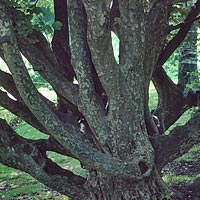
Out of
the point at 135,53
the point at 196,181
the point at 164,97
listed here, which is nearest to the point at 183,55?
the point at 164,97

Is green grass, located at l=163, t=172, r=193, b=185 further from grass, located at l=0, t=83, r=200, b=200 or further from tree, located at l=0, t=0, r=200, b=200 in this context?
tree, located at l=0, t=0, r=200, b=200

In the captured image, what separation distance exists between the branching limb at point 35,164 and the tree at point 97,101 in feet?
0.04

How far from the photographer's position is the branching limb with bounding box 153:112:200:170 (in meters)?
5.06

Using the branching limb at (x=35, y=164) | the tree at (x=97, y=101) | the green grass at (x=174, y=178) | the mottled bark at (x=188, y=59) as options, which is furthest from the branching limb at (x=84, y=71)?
the mottled bark at (x=188, y=59)

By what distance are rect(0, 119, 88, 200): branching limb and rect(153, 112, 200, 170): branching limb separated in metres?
1.07

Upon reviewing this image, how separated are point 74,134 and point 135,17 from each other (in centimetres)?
149

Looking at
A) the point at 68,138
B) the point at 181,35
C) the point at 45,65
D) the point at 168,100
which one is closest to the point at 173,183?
the point at 168,100

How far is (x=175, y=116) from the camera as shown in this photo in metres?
6.30

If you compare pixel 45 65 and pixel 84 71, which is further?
pixel 45 65

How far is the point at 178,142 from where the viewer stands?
16.8 feet

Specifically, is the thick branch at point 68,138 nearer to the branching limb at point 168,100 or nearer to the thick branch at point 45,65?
the thick branch at point 45,65

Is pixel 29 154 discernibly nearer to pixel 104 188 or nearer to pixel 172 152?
pixel 104 188

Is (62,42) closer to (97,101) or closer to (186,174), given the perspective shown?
(97,101)

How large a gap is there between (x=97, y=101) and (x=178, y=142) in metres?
1.18
